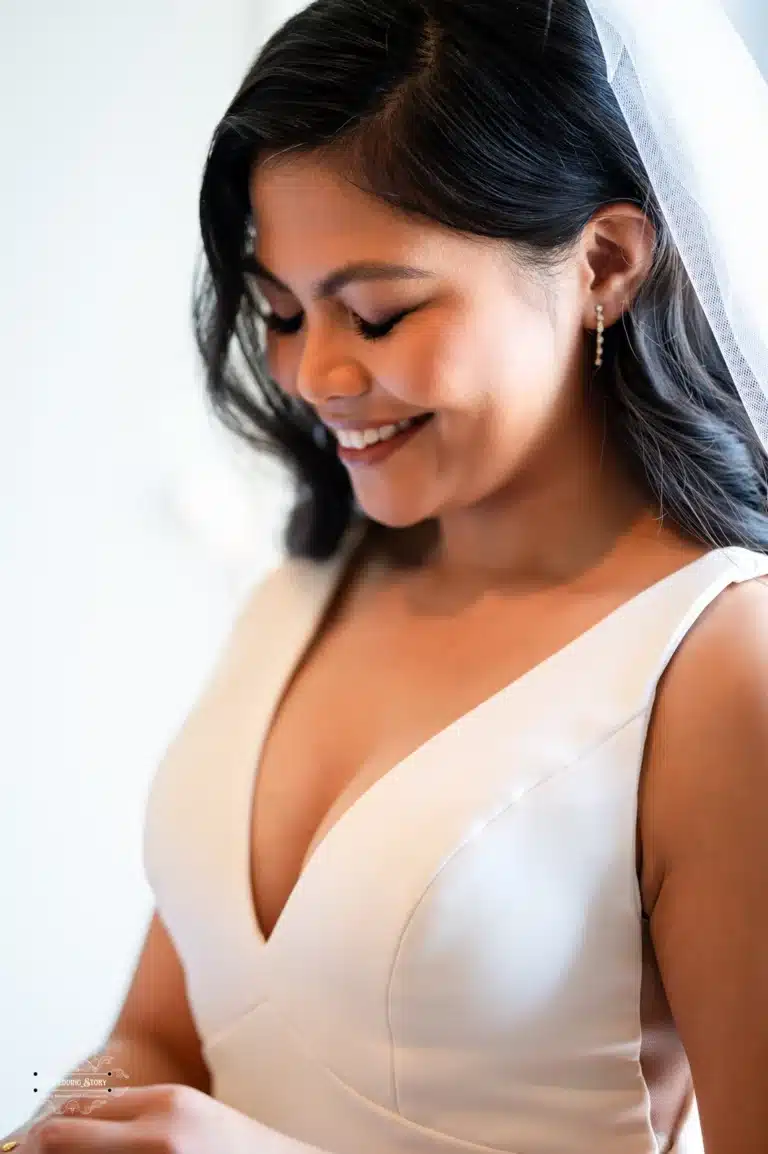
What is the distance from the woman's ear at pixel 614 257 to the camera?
77 cm

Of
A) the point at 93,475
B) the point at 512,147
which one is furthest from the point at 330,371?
the point at 93,475

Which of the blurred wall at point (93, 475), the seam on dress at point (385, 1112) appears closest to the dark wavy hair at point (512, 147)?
the seam on dress at point (385, 1112)

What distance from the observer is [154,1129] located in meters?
0.68

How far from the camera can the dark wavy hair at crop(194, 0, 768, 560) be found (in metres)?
0.73

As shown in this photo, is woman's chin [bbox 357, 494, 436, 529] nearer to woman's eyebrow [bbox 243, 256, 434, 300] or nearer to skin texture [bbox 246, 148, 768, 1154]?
skin texture [bbox 246, 148, 768, 1154]

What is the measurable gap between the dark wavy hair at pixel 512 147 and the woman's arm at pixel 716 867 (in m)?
0.13

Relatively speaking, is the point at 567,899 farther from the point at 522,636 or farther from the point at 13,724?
the point at 13,724

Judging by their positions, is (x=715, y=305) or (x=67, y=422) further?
(x=67, y=422)

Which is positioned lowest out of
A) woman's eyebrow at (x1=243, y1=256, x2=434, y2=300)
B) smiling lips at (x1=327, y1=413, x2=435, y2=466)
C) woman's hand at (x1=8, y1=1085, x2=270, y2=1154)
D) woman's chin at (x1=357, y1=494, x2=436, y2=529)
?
woman's hand at (x1=8, y1=1085, x2=270, y2=1154)

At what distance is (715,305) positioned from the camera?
69 centimetres

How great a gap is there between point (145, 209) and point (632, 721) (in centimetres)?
90

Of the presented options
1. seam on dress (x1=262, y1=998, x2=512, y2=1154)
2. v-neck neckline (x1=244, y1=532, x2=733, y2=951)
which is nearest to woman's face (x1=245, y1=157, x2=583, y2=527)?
v-neck neckline (x1=244, y1=532, x2=733, y2=951)

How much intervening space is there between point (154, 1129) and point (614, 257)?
0.57 metres

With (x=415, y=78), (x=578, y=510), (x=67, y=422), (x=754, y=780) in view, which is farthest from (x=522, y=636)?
(x=67, y=422)
